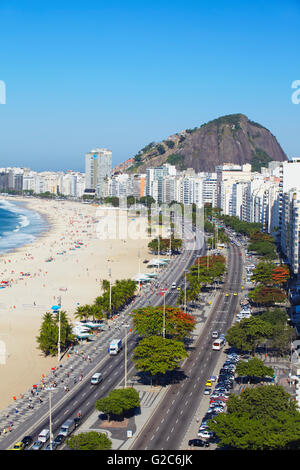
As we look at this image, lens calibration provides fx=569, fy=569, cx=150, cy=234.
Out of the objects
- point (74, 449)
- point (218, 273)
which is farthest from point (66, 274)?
point (74, 449)

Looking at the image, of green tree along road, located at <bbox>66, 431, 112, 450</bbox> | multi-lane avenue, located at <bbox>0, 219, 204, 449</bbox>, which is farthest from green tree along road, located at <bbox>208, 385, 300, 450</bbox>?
multi-lane avenue, located at <bbox>0, 219, 204, 449</bbox>

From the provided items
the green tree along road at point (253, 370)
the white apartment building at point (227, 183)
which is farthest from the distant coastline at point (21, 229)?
the green tree along road at point (253, 370)

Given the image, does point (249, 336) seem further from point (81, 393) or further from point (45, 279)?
point (45, 279)

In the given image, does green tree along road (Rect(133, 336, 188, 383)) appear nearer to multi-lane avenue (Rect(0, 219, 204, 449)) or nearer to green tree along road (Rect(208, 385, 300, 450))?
multi-lane avenue (Rect(0, 219, 204, 449))

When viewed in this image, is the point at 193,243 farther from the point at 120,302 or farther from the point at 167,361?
the point at 167,361

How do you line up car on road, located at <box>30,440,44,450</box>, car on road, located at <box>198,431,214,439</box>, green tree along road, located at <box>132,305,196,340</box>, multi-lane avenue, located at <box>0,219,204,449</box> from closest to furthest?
car on road, located at <box>30,440,44,450</box>, car on road, located at <box>198,431,214,439</box>, multi-lane avenue, located at <box>0,219,204,449</box>, green tree along road, located at <box>132,305,196,340</box>

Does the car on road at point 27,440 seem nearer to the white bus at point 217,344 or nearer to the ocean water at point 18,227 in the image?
the white bus at point 217,344
